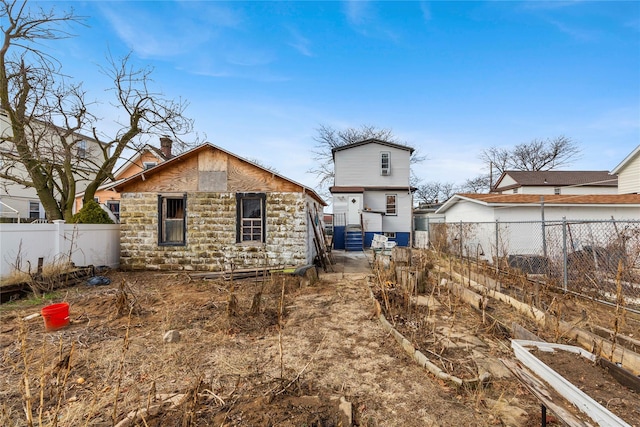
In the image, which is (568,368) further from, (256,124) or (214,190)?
(256,124)

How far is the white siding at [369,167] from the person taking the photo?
2183 centimetres

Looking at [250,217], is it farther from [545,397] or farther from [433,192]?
[433,192]

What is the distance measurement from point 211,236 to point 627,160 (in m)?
23.3

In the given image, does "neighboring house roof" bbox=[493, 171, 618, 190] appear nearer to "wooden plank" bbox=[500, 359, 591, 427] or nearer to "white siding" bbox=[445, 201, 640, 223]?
"white siding" bbox=[445, 201, 640, 223]

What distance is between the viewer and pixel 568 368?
2887mm

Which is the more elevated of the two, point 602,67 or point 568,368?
point 602,67

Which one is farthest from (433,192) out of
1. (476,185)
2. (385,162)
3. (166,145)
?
(166,145)

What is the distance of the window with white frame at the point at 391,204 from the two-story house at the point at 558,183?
56.9ft

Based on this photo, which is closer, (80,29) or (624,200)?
(80,29)

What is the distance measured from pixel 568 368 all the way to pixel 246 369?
375 centimetres

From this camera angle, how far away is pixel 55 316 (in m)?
4.95

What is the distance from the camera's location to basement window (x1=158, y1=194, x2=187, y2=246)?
9.74 metres

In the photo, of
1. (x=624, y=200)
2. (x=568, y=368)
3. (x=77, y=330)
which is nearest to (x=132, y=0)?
(x=77, y=330)

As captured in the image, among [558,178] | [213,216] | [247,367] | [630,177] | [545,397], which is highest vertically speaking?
[558,178]
